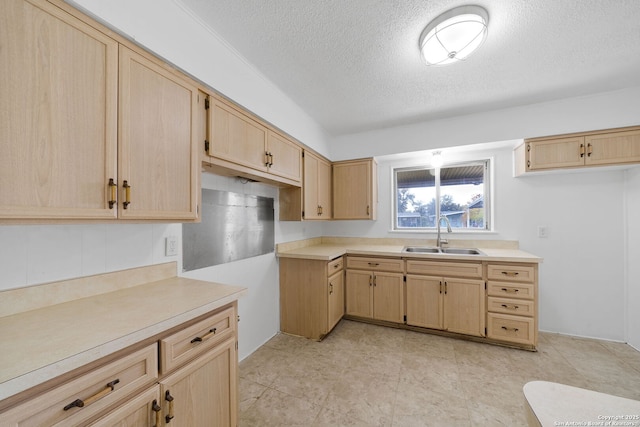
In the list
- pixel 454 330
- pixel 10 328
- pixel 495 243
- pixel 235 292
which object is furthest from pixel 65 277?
pixel 495 243

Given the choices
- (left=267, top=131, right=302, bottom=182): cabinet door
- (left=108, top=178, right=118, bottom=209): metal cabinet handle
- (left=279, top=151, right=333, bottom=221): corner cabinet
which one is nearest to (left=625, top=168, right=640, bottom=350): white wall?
(left=279, top=151, right=333, bottom=221): corner cabinet

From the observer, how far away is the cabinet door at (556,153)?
2.40 meters

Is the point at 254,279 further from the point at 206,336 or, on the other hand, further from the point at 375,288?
the point at 375,288

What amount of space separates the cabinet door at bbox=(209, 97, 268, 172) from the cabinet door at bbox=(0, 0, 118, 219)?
1.86 ft

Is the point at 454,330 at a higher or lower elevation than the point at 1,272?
lower

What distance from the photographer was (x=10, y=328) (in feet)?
2.95

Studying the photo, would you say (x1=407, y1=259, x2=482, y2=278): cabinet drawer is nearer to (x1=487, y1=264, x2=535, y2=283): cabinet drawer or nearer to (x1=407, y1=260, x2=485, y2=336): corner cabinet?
(x1=407, y1=260, x2=485, y2=336): corner cabinet

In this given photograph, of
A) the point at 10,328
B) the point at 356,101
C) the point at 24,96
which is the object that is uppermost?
the point at 356,101

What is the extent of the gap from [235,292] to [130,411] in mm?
595

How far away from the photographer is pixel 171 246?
164 cm

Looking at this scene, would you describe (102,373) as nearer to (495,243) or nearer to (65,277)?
(65,277)

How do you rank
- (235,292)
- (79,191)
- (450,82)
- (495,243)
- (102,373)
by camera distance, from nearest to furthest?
(102,373), (79,191), (235,292), (450,82), (495,243)

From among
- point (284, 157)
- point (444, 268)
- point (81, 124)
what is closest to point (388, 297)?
point (444, 268)

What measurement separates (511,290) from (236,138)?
9.54 ft
